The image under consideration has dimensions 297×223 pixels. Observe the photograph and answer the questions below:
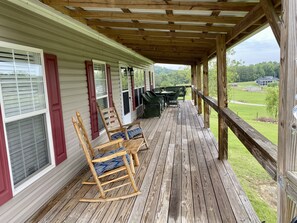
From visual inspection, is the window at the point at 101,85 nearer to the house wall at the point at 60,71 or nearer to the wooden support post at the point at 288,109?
the house wall at the point at 60,71

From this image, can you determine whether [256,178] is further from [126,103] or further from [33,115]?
[33,115]

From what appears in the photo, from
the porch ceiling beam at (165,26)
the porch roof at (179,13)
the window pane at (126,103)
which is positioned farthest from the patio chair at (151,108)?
the porch ceiling beam at (165,26)

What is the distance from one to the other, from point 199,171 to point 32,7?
315 centimetres

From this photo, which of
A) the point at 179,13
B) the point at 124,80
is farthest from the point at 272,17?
the point at 124,80

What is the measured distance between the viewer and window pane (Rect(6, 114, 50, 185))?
2.26 meters

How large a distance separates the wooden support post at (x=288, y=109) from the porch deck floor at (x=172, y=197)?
A: 50.1 inches

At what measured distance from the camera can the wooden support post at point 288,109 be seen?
3.21 feet

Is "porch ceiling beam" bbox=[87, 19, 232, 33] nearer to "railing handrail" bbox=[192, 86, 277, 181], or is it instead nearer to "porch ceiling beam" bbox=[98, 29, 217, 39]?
"porch ceiling beam" bbox=[98, 29, 217, 39]

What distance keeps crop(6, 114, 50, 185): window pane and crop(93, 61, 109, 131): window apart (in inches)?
73.9

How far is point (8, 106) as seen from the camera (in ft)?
7.22

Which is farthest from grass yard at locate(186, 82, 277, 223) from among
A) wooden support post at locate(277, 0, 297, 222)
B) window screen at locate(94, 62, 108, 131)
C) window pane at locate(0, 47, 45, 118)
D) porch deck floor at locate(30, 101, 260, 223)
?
window pane at locate(0, 47, 45, 118)

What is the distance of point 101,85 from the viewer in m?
4.85

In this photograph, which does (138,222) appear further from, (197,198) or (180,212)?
(197,198)

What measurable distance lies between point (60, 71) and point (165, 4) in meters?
1.79
